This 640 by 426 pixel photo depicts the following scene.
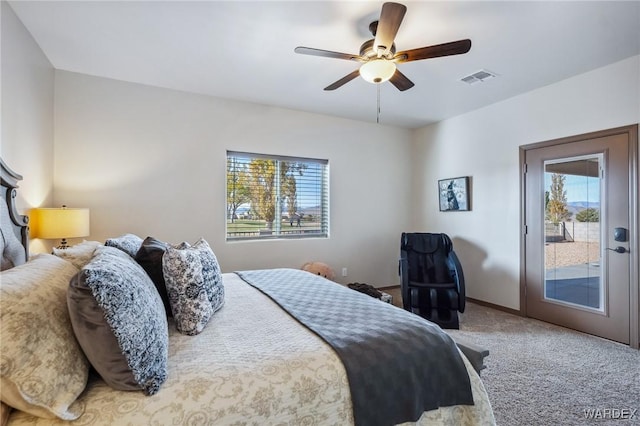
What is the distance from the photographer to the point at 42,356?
875 millimetres

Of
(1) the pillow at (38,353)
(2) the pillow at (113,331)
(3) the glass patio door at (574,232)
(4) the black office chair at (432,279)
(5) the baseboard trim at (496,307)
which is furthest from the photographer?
(5) the baseboard trim at (496,307)

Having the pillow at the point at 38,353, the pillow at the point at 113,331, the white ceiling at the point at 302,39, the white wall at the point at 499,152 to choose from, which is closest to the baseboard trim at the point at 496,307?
the white wall at the point at 499,152

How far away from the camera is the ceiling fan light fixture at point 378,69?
84.4 inches

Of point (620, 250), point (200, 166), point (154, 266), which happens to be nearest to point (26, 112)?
point (200, 166)

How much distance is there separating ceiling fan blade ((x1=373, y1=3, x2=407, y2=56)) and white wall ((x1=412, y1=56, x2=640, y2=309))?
2.41 meters

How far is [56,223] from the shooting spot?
245 cm

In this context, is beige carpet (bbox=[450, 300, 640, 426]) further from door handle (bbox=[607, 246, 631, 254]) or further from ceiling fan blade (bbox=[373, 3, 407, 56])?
ceiling fan blade (bbox=[373, 3, 407, 56])

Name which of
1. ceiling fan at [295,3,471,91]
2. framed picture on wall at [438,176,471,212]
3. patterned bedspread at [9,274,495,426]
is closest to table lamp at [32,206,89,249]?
patterned bedspread at [9,274,495,426]

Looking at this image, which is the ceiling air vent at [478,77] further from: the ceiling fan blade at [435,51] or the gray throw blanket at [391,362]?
the gray throw blanket at [391,362]

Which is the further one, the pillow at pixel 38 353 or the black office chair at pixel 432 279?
the black office chair at pixel 432 279

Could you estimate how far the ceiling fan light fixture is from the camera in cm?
214

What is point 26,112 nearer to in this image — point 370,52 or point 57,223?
point 57,223

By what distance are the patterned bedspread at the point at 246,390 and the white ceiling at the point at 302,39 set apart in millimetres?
2045

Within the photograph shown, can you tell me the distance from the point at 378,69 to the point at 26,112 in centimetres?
260
